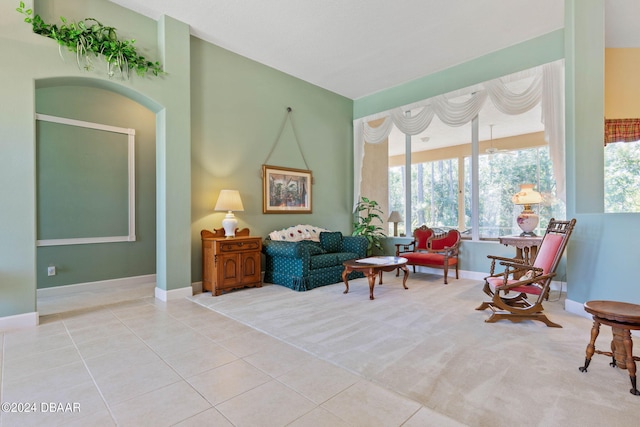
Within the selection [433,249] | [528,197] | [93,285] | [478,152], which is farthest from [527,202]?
[93,285]

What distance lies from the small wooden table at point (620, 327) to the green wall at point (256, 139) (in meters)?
4.43

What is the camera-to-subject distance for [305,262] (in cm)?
459

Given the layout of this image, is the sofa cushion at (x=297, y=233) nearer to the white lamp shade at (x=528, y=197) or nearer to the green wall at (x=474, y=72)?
the green wall at (x=474, y=72)

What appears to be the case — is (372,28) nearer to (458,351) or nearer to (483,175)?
(483,175)

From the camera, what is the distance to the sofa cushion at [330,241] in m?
5.53

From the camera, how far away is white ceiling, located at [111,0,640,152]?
3.88 meters

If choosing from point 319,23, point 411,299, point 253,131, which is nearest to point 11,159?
point 253,131

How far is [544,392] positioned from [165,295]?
163 inches

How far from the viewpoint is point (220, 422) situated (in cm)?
167

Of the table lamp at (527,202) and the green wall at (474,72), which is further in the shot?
the green wall at (474,72)

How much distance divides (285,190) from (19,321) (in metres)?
3.88

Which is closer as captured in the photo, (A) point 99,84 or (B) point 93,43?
(B) point 93,43

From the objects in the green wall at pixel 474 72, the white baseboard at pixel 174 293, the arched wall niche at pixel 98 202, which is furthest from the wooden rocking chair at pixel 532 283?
the arched wall niche at pixel 98 202

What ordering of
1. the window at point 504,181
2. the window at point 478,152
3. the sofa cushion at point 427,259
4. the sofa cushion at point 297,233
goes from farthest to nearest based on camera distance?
the window at point 504,181 < the sofa cushion at point 297,233 < the sofa cushion at point 427,259 < the window at point 478,152
